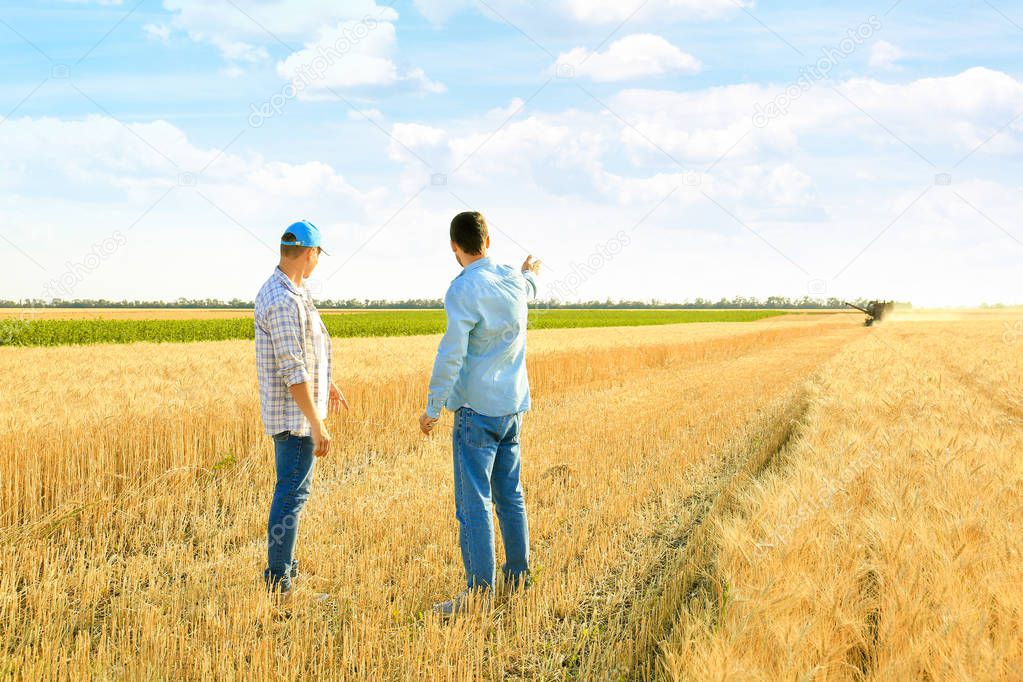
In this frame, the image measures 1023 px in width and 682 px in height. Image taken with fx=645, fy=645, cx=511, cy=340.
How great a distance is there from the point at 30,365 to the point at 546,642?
437 inches

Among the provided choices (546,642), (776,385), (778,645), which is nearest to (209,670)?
(546,642)

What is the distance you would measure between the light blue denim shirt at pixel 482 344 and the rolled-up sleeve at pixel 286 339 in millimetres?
880

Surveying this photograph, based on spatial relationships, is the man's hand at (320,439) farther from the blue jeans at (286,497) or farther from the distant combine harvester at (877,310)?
the distant combine harvester at (877,310)

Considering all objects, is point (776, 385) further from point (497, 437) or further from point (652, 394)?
point (497, 437)

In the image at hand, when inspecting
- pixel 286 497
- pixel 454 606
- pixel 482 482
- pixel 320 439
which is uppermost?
pixel 320 439

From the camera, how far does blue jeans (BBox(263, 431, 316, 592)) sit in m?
4.40

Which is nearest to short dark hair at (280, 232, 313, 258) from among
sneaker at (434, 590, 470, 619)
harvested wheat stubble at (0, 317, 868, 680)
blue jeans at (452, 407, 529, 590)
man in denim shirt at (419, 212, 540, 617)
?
man in denim shirt at (419, 212, 540, 617)

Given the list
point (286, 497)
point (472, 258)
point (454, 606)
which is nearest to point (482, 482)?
point (454, 606)

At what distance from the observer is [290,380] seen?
163 inches

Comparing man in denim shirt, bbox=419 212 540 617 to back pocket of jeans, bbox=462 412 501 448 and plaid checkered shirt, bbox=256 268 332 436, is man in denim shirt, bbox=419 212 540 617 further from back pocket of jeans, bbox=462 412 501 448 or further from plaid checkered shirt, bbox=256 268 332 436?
plaid checkered shirt, bbox=256 268 332 436

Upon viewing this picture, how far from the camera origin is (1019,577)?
323 cm

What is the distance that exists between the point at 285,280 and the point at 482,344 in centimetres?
137

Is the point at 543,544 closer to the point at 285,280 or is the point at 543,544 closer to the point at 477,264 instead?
the point at 477,264

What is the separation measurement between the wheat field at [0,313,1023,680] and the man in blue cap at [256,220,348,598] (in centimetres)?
50
